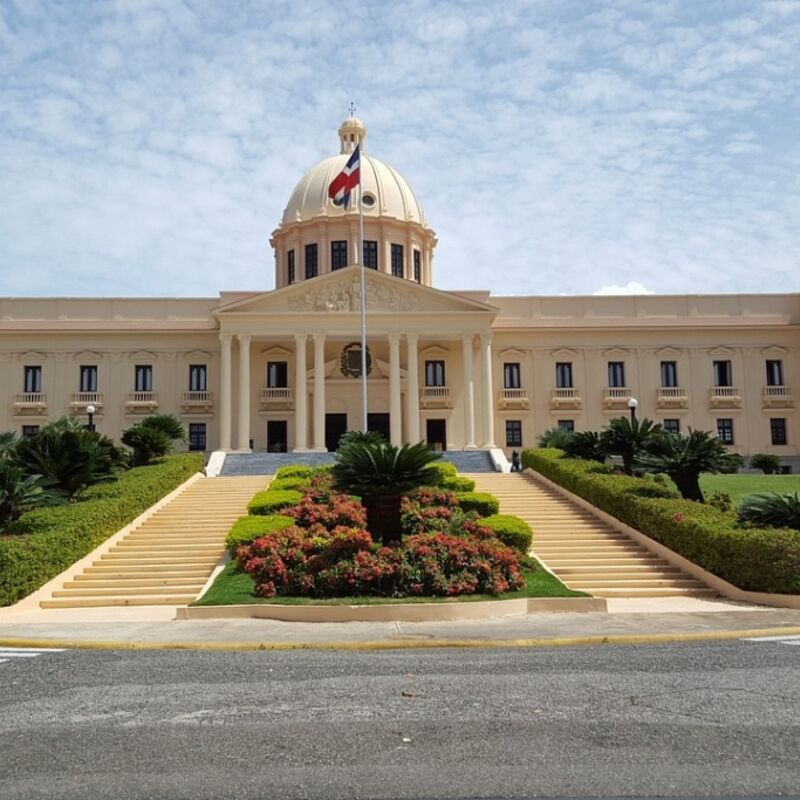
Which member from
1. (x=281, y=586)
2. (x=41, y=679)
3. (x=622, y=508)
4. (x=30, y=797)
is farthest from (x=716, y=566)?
(x=30, y=797)

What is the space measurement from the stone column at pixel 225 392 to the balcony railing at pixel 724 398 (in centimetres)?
2667

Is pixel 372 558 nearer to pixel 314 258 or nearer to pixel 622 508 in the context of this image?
pixel 622 508

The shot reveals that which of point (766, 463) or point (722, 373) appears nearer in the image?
point (766, 463)

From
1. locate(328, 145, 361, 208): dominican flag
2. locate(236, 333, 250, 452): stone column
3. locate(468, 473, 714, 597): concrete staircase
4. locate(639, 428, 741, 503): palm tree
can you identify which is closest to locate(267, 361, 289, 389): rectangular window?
locate(236, 333, 250, 452): stone column

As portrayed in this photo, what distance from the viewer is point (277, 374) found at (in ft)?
159

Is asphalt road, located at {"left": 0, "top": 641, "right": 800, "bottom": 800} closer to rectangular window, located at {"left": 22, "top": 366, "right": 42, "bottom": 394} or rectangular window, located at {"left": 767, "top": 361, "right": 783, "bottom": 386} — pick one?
rectangular window, located at {"left": 22, "top": 366, "right": 42, "bottom": 394}

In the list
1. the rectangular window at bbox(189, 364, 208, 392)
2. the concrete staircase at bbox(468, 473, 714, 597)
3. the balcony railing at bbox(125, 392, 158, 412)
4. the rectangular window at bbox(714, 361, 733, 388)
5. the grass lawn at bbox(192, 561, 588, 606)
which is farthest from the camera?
the rectangular window at bbox(714, 361, 733, 388)

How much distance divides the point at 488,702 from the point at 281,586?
9224 millimetres

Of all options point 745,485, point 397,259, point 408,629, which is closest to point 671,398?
point 745,485

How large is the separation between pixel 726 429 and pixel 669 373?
14.5 ft

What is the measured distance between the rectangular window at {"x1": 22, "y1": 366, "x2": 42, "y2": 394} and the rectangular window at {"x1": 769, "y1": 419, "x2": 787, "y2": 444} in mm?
40963

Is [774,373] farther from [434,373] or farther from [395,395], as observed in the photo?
[395,395]

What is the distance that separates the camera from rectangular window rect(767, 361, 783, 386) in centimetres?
4919

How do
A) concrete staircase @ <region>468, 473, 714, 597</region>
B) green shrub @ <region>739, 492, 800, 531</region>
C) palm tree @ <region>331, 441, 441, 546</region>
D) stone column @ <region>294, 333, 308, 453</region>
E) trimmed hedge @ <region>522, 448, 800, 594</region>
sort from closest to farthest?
trimmed hedge @ <region>522, 448, 800, 594</region> → palm tree @ <region>331, 441, 441, 546</region> → green shrub @ <region>739, 492, 800, 531</region> → concrete staircase @ <region>468, 473, 714, 597</region> → stone column @ <region>294, 333, 308, 453</region>
